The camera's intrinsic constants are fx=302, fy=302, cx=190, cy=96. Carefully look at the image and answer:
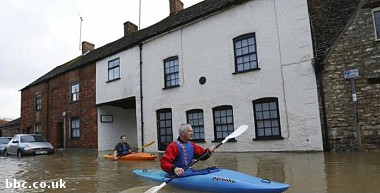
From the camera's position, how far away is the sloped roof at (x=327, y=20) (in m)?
11.5

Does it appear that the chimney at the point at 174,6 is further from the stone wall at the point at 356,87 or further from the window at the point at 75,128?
the stone wall at the point at 356,87

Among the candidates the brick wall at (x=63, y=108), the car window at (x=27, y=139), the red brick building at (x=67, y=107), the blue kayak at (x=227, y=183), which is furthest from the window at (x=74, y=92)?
the blue kayak at (x=227, y=183)

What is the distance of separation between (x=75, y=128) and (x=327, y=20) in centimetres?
1829

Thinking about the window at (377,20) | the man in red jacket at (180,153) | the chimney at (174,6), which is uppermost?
the chimney at (174,6)

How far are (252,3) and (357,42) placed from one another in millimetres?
4605

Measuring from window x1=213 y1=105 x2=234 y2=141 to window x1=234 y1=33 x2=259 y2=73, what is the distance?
Answer: 6.13 ft

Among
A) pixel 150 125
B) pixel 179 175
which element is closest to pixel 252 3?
pixel 150 125

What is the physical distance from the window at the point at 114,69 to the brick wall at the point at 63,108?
1862mm

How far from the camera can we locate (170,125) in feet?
52.5

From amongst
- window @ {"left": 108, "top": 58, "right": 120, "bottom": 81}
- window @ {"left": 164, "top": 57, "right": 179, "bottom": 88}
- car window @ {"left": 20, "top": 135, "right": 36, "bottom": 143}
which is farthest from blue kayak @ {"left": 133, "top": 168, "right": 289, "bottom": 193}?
car window @ {"left": 20, "top": 135, "right": 36, "bottom": 143}

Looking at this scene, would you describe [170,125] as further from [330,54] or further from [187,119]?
[330,54]

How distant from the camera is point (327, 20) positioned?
12.4 meters

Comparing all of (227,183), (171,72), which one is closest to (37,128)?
(171,72)

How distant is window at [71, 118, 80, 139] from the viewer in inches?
875
